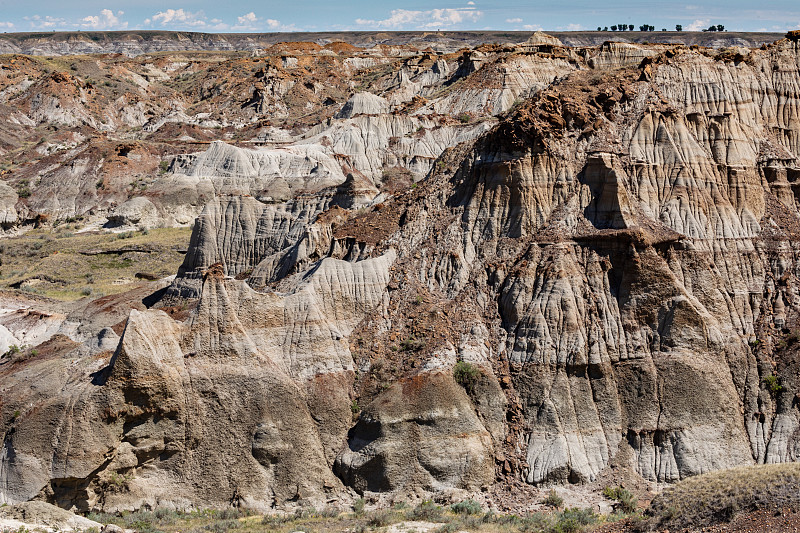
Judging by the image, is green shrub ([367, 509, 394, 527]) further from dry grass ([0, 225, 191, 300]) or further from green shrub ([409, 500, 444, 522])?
dry grass ([0, 225, 191, 300])

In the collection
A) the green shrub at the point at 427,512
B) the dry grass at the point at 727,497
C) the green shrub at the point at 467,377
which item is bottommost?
the green shrub at the point at 427,512

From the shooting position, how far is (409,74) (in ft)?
452

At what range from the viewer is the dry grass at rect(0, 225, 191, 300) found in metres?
58.1

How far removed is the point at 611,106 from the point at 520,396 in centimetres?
1330

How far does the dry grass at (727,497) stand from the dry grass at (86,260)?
40.9m

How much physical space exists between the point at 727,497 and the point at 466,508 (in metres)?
7.83

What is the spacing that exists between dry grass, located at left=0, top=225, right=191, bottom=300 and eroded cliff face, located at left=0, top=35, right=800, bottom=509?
27.5 metres

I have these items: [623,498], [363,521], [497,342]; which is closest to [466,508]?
[363,521]

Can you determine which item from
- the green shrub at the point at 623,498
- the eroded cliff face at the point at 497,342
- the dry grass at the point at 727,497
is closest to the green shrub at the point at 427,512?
the eroded cliff face at the point at 497,342

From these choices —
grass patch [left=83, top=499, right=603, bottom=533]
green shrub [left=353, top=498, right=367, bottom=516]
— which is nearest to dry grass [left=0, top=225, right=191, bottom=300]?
grass patch [left=83, top=499, right=603, bottom=533]

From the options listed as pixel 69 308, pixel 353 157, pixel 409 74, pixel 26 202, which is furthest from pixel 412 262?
pixel 409 74

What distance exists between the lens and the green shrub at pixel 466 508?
25.7 m

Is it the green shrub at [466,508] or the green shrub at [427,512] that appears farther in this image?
the green shrub at [466,508]

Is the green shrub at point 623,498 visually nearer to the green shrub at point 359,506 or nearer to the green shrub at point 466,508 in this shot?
the green shrub at point 466,508
